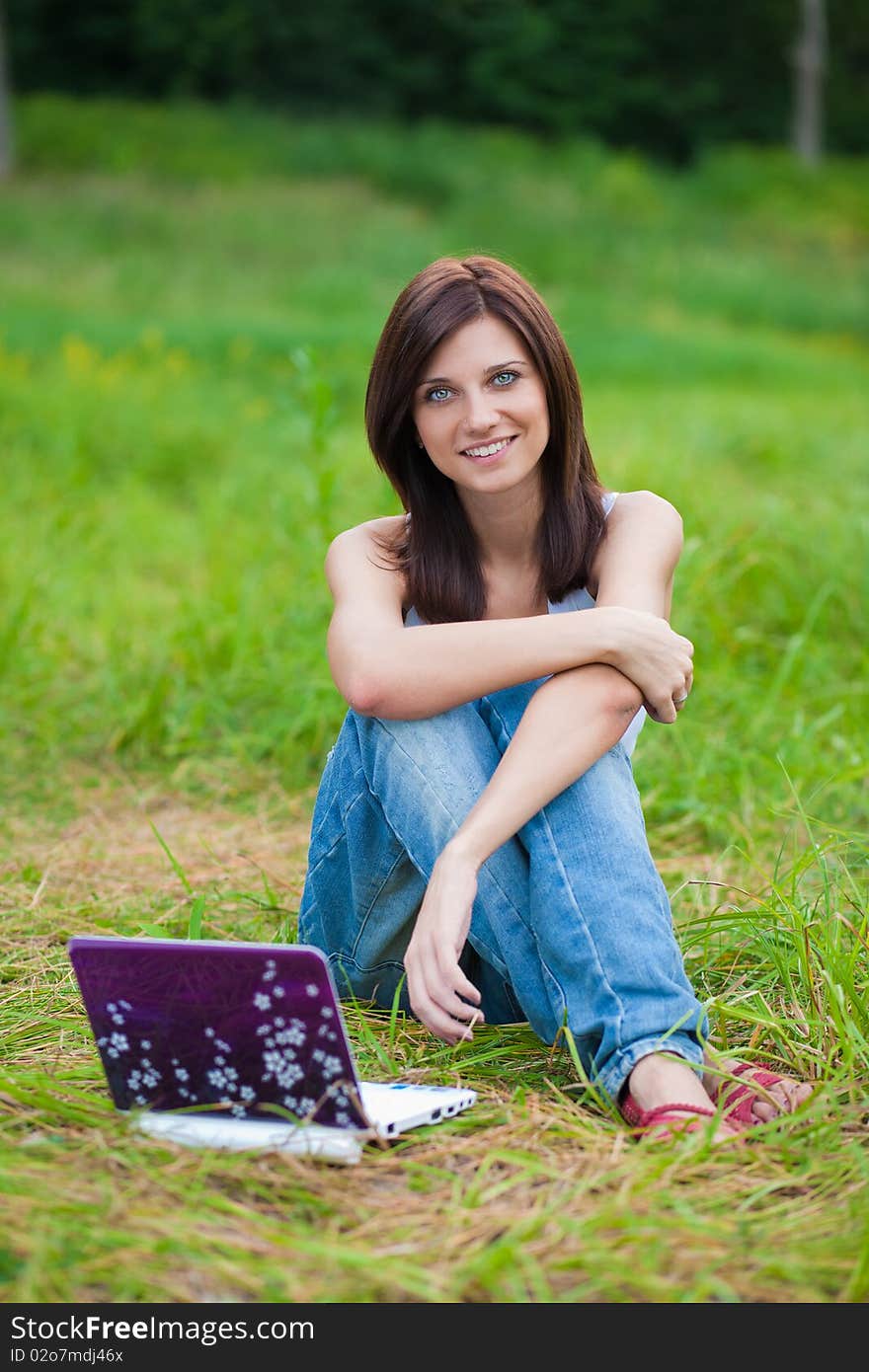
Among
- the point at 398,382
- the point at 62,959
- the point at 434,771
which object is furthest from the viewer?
the point at 62,959

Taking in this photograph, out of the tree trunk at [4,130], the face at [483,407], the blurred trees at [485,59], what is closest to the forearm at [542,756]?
the face at [483,407]

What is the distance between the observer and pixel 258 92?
20.8m

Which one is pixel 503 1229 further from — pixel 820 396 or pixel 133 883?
pixel 820 396

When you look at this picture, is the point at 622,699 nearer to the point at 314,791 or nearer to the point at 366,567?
the point at 366,567

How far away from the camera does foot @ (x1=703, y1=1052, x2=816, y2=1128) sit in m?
1.65

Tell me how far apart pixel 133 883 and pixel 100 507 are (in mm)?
2968

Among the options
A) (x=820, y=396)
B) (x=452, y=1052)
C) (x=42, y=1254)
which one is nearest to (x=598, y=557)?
(x=452, y=1052)

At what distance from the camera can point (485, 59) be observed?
20844 millimetres

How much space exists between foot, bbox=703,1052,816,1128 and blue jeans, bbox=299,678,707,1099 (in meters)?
0.05

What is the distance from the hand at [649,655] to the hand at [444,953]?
13.7 inches

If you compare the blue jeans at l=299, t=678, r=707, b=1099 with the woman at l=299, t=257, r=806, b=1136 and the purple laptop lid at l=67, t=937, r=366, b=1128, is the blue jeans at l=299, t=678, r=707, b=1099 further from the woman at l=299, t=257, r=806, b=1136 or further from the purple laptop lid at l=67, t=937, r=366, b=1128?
the purple laptop lid at l=67, t=937, r=366, b=1128

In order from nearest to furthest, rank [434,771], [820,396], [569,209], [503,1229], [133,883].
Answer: [503,1229] < [434,771] < [133,883] < [820,396] < [569,209]

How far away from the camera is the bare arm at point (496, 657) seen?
186 centimetres

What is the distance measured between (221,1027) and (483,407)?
37.7 inches
